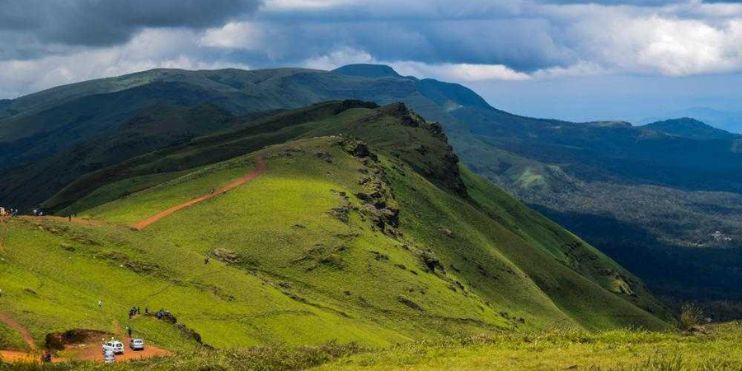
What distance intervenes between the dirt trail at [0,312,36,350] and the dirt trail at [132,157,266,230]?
2479 inches

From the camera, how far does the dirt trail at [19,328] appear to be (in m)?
66.3

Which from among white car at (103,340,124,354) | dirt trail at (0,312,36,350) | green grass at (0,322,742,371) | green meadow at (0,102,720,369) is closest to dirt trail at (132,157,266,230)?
green meadow at (0,102,720,369)

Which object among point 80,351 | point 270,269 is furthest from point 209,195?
point 80,351

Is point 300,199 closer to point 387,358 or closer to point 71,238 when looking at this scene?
point 71,238

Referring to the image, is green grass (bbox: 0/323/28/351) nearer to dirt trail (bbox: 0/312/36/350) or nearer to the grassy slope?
dirt trail (bbox: 0/312/36/350)

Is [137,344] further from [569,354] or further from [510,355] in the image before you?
[569,354]

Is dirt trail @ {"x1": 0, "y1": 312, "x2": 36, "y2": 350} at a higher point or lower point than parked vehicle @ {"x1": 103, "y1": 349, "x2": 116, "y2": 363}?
higher

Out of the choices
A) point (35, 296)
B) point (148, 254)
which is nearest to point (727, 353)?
point (35, 296)

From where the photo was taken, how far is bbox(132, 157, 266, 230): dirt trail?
5674 inches

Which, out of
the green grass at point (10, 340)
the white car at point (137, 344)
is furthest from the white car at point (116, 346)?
the green grass at point (10, 340)

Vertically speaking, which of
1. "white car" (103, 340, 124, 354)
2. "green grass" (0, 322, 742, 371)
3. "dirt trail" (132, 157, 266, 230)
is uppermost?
"dirt trail" (132, 157, 266, 230)

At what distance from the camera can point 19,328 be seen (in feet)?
224

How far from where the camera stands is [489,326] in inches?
5571

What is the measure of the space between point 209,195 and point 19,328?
96713mm
